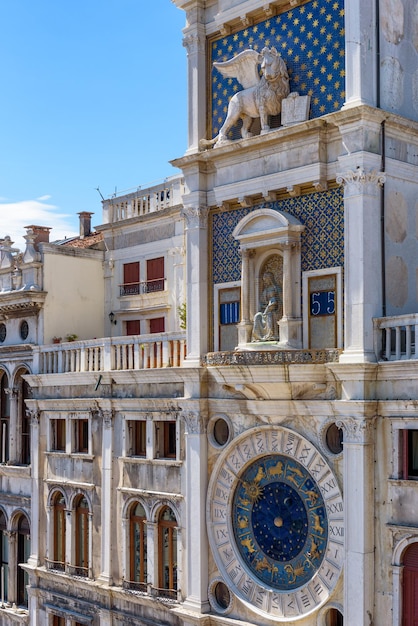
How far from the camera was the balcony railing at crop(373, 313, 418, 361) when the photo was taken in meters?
19.0

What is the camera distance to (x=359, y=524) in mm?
19406

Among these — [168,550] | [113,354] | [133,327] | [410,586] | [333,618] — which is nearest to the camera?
[410,586]

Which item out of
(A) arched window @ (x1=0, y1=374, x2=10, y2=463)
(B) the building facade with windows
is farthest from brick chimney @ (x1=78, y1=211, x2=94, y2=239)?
(B) the building facade with windows

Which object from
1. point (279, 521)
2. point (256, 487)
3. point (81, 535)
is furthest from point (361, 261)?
point (81, 535)

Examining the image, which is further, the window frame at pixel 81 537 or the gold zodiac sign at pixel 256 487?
the window frame at pixel 81 537

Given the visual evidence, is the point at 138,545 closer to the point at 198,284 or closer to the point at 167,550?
the point at 167,550

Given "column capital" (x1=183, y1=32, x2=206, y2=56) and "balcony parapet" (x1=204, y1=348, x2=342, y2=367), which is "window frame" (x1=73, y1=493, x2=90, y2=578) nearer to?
"balcony parapet" (x1=204, y1=348, x2=342, y2=367)

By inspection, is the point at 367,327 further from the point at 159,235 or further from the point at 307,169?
the point at 159,235

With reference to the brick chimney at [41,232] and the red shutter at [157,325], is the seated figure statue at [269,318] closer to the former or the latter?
the red shutter at [157,325]

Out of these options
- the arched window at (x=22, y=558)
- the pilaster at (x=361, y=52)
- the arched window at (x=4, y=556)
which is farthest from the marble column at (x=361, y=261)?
the arched window at (x=4, y=556)

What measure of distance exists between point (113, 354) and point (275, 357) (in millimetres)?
7417

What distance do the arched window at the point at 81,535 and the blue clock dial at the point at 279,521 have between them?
22.9 feet

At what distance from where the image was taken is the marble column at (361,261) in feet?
64.9

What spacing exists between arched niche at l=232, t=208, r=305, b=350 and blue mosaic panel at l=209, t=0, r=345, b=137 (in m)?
2.55
